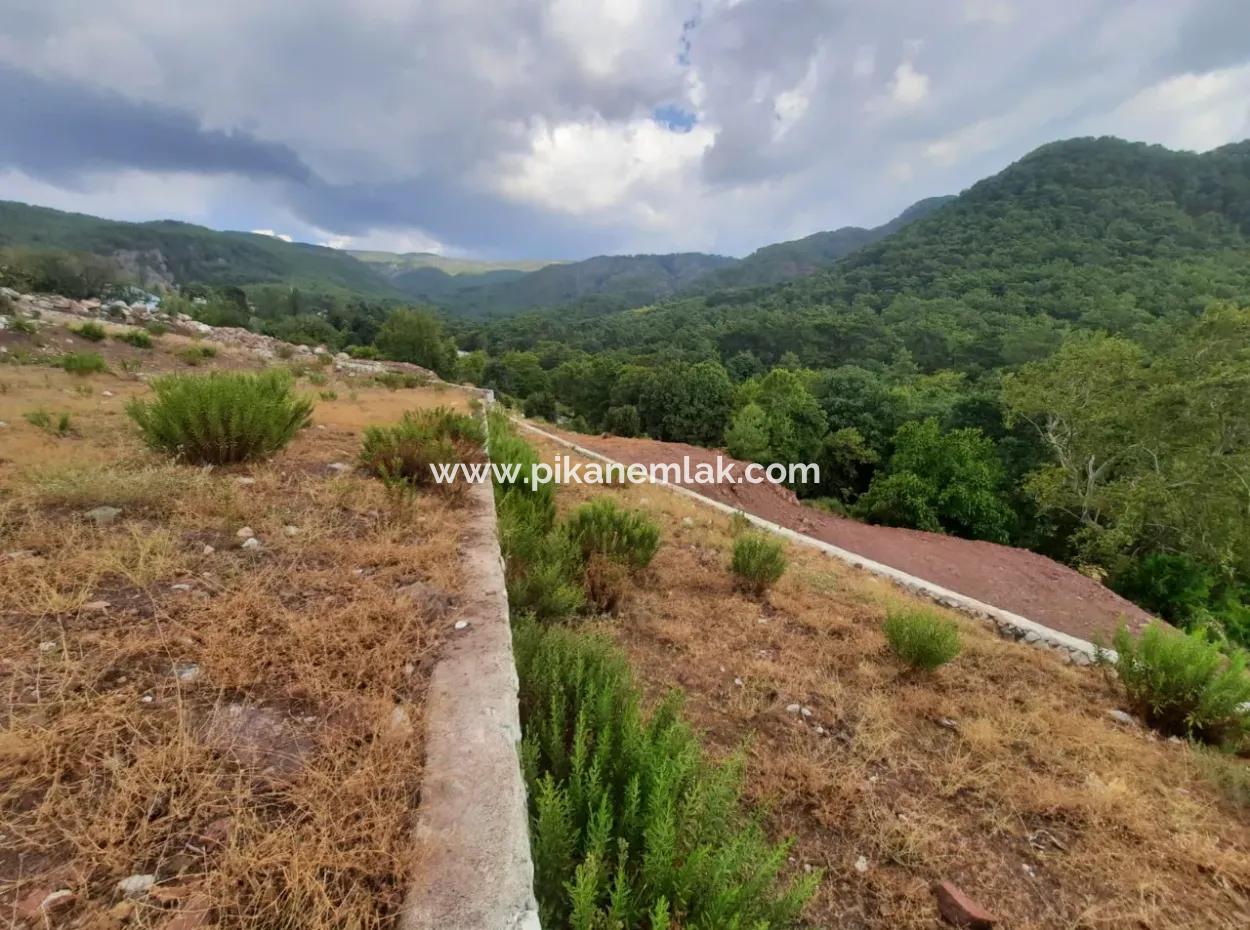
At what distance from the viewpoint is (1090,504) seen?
1347 centimetres

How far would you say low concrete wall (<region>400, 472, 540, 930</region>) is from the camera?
1123mm

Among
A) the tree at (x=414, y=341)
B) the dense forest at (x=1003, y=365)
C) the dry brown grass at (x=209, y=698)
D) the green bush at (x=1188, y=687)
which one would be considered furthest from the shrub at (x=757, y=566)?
the tree at (x=414, y=341)

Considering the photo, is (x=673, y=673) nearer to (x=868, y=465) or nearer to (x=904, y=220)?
(x=868, y=465)

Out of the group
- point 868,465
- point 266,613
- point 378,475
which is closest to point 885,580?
point 378,475

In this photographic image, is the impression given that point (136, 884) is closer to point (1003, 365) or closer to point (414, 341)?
point (414, 341)

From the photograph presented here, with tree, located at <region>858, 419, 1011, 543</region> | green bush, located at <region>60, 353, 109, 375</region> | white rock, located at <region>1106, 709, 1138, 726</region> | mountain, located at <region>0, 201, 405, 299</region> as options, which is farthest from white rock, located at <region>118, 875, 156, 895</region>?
mountain, located at <region>0, 201, 405, 299</region>

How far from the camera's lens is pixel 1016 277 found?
5894 centimetres

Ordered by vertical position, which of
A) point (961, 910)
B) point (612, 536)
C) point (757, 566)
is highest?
point (612, 536)

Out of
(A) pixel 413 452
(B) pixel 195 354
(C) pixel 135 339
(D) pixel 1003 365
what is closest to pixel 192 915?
(A) pixel 413 452

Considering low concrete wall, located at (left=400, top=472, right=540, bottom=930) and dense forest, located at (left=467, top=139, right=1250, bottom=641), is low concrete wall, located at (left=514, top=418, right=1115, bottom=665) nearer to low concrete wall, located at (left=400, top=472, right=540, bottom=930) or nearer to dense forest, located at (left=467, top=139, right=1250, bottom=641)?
low concrete wall, located at (left=400, top=472, right=540, bottom=930)

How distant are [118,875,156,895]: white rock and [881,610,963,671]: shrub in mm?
3804

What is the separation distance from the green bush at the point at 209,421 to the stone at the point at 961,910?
16.2ft

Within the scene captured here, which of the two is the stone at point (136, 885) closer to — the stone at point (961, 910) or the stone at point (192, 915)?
the stone at point (192, 915)

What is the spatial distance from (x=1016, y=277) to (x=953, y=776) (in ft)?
242
